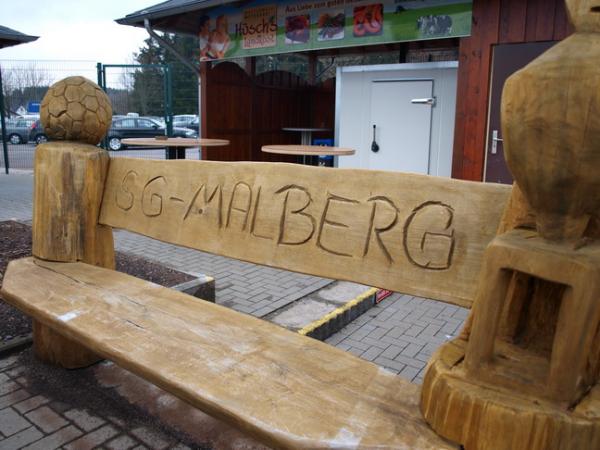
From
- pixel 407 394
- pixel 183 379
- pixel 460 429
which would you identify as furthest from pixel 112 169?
pixel 460 429

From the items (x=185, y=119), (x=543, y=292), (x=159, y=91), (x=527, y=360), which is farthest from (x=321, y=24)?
(x=185, y=119)

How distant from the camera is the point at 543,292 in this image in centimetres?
115

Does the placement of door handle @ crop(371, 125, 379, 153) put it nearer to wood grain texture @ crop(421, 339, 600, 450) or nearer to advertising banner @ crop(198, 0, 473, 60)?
advertising banner @ crop(198, 0, 473, 60)

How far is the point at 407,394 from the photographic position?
131 cm

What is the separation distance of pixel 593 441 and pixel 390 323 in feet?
8.77

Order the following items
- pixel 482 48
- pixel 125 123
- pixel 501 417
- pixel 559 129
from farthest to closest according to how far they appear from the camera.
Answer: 1. pixel 125 123
2. pixel 482 48
3. pixel 501 417
4. pixel 559 129

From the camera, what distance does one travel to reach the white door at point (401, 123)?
6.62m

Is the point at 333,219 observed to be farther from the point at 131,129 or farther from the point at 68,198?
the point at 131,129

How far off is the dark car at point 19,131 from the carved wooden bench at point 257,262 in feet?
72.5

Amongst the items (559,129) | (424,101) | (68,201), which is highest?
(424,101)

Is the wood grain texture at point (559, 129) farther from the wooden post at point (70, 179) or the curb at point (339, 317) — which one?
the curb at point (339, 317)

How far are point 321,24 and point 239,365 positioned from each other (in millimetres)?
6190

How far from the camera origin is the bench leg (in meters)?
2.60

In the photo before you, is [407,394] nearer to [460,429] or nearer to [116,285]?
[460,429]
